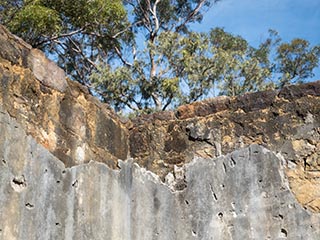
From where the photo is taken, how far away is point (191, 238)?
12.0 ft

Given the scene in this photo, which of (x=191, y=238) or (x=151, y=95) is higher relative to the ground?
(x=151, y=95)

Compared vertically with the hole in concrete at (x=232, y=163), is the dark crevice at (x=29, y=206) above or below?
below

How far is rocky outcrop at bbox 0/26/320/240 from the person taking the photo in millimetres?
3020

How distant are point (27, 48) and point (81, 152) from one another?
2.45ft

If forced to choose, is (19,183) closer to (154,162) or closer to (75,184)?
(75,184)

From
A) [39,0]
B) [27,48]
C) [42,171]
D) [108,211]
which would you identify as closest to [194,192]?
[108,211]

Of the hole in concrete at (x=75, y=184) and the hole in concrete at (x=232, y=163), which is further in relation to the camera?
the hole in concrete at (x=232, y=163)

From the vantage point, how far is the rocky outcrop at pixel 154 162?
3.02 m

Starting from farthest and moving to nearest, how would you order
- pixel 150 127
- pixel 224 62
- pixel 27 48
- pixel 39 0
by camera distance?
pixel 224 62
pixel 39 0
pixel 150 127
pixel 27 48

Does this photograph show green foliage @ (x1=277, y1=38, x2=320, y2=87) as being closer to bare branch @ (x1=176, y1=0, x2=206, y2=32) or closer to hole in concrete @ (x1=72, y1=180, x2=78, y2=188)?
bare branch @ (x1=176, y1=0, x2=206, y2=32)

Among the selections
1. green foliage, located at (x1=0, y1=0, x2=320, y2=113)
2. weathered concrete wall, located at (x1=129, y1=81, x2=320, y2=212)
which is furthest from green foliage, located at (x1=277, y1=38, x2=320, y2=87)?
weathered concrete wall, located at (x1=129, y1=81, x2=320, y2=212)

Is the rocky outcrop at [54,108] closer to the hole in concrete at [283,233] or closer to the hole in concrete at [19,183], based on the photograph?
the hole in concrete at [19,183]

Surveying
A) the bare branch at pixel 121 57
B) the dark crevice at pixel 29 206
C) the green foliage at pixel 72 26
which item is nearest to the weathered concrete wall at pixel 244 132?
the dark crevice at pixel 29 206

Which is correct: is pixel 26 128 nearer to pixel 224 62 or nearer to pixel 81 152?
pixel 81 152
